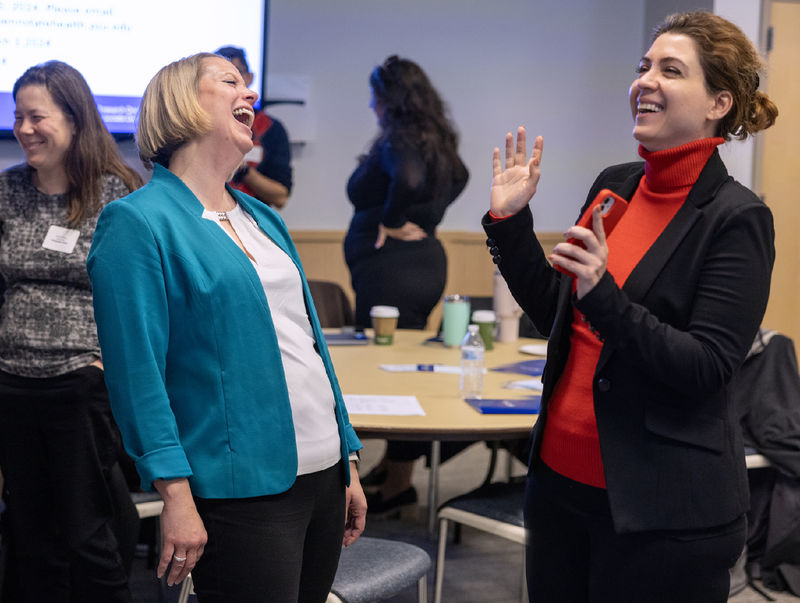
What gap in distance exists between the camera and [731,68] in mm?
1391

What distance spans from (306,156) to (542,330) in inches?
167

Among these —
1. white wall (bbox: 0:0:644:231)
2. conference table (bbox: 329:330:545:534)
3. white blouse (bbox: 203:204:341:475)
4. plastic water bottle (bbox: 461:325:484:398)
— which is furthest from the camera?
white wall (bbox: 0:0:644:231)

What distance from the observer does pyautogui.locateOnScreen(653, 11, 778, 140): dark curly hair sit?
140 centimetres

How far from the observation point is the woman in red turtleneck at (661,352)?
1.30 metres

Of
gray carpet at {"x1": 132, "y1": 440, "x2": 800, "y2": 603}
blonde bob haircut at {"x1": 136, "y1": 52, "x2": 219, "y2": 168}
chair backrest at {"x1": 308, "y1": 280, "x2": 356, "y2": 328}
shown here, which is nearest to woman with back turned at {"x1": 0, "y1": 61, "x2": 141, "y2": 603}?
gray carpet at {"x1": 132, "y1": 440, "x2": 800, "y2": 603}

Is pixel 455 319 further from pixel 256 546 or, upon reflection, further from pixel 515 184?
pixel 256 546

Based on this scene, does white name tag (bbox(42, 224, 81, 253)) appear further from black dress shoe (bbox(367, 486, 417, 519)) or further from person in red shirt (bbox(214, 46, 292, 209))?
black dress shoe (bbox(367, 486, 417, 519))

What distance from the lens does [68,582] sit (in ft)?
7.64

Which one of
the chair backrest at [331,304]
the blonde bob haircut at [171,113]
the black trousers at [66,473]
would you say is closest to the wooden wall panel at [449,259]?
the chair backrest at [331,304]

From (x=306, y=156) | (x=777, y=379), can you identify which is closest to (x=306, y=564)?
(x=777, y=379)

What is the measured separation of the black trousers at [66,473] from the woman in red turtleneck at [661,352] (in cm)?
125

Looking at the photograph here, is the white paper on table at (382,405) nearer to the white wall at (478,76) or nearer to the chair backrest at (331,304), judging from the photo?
the chair backrest at (331,304)

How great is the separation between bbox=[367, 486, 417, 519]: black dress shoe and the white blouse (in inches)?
88.4

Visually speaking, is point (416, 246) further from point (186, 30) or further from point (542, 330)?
point (542, 330)
